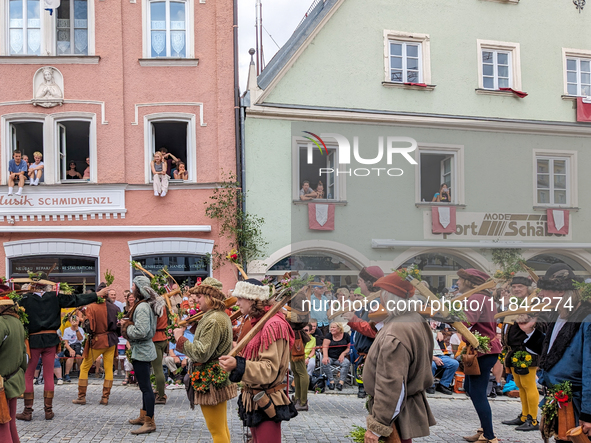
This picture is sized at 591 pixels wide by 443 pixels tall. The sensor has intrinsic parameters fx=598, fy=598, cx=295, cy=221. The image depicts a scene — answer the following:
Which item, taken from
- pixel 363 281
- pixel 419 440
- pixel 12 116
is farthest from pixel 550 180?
pixel 12 116

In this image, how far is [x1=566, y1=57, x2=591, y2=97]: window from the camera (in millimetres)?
15133

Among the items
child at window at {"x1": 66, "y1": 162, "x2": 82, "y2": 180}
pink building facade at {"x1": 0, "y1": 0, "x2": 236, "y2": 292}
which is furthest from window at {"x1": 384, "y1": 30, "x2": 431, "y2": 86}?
child at window at {"x1": 66, "y1": 162, "x2": 82, "y2": 180}

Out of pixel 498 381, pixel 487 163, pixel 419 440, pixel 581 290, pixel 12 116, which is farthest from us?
pixel 12 116

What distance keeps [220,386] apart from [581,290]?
9.54 feet

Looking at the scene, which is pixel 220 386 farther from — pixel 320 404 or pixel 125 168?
pixel 125 168

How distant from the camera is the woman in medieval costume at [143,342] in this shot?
275 inches

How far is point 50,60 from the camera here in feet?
46.0

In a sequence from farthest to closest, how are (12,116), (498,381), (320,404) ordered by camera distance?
(12,116)
(498,381)
(320,404)

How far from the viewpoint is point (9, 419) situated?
5109mm

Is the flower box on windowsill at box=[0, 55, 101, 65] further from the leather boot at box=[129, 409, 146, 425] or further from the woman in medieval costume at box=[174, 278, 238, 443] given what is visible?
Result: the woman in medieval costume at box=[174, 278, 238, 443]

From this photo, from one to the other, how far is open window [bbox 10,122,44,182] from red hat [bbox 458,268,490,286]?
11623 millimetres

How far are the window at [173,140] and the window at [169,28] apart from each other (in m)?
1.57

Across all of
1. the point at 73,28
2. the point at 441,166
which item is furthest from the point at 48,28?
the point at 441,166

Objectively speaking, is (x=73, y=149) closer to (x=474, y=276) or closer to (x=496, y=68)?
(x=496, y=68)
